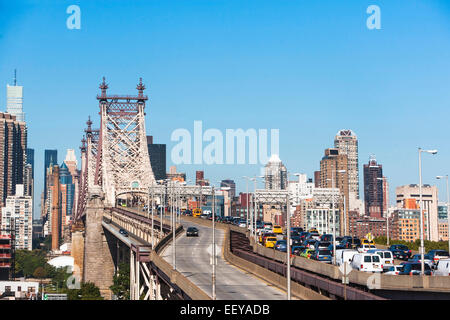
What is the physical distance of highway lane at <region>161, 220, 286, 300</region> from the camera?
38.4m

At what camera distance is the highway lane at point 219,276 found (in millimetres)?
38438

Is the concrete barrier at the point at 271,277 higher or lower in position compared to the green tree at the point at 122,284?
higher

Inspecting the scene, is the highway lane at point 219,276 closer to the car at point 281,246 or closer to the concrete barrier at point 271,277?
the concrete barrier at point 271,277

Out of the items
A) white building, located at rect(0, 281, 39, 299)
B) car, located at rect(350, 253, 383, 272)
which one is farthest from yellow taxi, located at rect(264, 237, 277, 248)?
white building, located at rect(0, 281, 39, 299)

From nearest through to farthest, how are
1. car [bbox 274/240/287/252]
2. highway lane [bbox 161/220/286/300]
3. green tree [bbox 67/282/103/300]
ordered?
highway lane [bbox 161/220/286/300]
car [bbox 274/240/287/252]
green tree [bbox 67/282/103/300]

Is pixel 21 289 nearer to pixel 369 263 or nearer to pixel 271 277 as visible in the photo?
pixel 271 277

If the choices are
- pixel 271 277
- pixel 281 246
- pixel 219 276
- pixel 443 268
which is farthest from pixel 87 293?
pixel 443 268

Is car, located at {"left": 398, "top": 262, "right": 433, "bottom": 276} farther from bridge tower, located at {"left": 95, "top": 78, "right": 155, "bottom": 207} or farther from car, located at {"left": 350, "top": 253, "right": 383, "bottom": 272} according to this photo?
bridge tower, located at {"left": 95, "top": 78, "right": 155, "bottom": 207}

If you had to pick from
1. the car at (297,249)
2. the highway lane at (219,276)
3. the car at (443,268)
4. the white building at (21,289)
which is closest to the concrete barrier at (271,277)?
the highway lane at (219,276)

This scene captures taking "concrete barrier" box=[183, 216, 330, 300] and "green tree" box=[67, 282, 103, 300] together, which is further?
"green tree" box=[67, 282, 103, 300]

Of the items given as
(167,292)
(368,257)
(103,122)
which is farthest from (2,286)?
(368,257)

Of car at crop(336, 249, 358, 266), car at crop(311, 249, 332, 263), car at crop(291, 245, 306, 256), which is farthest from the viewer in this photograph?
car at crop(291, 245, 306, 256)

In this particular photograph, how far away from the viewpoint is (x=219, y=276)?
4872 cm
